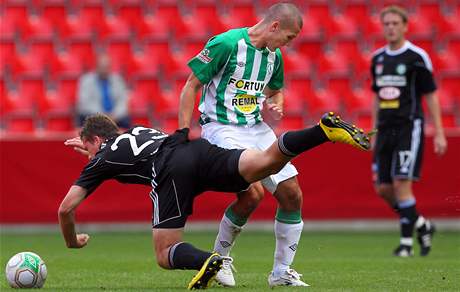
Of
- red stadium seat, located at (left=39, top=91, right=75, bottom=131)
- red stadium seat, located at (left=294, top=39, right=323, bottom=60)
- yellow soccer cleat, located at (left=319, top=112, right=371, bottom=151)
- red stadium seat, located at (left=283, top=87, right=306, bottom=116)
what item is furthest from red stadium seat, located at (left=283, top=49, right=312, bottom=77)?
yellow soccer cleat, located at (left=319, top=112, right=371, bottom=151)

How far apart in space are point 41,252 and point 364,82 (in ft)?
22.9

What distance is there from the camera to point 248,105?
8125 millimetres

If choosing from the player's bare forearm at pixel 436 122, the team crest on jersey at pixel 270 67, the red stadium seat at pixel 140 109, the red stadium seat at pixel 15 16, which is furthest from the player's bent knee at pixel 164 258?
the red stadium seat at pixel 15 16

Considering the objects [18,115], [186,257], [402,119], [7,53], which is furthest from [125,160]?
[7,53]

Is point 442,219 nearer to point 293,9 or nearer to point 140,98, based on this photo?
point 140,98

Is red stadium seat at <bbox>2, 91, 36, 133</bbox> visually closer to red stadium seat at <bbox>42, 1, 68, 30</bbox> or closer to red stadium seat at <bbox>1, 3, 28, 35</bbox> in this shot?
red stadium seat at <bbox>1, 3, 28, 35</bbox>

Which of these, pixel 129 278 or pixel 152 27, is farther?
pixel 152 27

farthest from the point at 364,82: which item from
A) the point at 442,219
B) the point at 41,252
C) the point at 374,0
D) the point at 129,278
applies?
the point at 129,278

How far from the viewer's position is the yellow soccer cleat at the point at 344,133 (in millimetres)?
6617

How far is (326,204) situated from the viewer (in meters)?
14.2

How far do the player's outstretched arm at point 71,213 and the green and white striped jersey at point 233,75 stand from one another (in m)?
1.22

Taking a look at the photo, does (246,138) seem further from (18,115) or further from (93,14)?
(93,14)

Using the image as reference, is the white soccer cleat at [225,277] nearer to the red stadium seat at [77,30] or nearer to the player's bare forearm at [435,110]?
the player's bare forearm at [435,110]

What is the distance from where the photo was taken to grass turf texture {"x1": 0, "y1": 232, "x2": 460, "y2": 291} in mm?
7793
